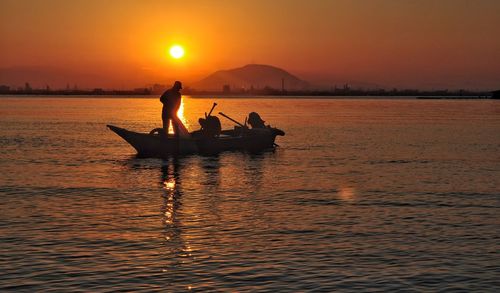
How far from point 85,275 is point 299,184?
16.1 meters

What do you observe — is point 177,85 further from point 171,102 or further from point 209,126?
point 209,126

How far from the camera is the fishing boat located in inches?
1581

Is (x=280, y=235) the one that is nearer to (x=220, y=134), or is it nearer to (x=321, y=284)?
(x=321, y=284)

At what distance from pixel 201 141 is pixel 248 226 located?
22.3 metres

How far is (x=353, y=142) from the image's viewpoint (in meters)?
56.3

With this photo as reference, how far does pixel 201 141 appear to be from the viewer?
4150cm

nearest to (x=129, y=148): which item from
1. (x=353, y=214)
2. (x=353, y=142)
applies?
(x=353, y=142)

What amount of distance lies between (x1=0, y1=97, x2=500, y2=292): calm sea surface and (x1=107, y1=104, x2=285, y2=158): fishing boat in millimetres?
2238

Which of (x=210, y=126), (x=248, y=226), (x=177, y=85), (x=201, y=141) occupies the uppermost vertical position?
(x=177, y=85)

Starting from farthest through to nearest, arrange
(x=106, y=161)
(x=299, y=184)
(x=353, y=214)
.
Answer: (x=106, y=161)
(x=299, y=184)
(x=353, y=214)

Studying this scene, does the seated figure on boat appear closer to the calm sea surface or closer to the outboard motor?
the calm sea surface

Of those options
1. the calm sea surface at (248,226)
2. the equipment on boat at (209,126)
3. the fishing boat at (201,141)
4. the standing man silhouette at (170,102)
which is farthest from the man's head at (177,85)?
the equipment on boat at (209,126)

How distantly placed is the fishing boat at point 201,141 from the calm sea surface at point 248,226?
2.24 meters

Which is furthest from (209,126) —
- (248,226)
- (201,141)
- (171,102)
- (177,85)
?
(248,226)
